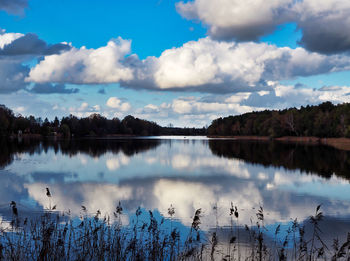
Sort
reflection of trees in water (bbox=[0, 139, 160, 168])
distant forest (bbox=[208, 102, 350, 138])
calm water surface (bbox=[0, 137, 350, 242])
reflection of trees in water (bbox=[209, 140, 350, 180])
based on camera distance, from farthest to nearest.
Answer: distant forest (bbox=[208, 102, 350, 138]) → reflection of trees in water (bbox=[0, 139, 160, 168]) → reflection of trees in water (bbox=[209, 140, 350, 180]) → calm water surface (bbox=[0, 137, 350, 242])

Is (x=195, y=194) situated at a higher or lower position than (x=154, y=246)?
lower

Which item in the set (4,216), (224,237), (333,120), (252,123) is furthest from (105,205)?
(252,123)

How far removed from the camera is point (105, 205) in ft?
50.6

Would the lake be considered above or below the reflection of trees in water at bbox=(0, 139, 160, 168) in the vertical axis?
below

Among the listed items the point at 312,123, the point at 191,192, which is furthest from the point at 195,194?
the point at 312,123

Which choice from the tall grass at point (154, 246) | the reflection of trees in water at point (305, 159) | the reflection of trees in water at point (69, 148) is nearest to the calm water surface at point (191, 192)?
the reflection of trees in water at point (305, 159)

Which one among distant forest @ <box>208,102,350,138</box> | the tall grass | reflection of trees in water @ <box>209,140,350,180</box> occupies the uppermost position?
distant forest @ <box>208,102,350,138</box>

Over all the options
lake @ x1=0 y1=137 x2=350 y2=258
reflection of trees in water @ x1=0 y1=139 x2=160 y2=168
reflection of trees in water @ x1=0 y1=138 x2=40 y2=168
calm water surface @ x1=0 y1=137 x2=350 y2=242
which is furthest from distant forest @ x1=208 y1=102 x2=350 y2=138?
reflection of trees in water @ x1=0 y1=138 x2=40 y2=168

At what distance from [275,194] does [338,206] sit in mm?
3659

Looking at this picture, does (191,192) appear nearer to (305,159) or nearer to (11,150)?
(305,159)

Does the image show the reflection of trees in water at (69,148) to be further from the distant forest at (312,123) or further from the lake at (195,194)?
the distant forest at (312,123)

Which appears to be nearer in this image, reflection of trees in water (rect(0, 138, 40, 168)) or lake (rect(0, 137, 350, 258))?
lake (rect(0, 137, 350, 258))

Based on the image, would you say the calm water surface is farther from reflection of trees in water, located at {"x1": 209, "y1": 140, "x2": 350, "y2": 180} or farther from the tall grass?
the tall grass

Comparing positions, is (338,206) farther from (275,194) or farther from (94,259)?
(94,259)
